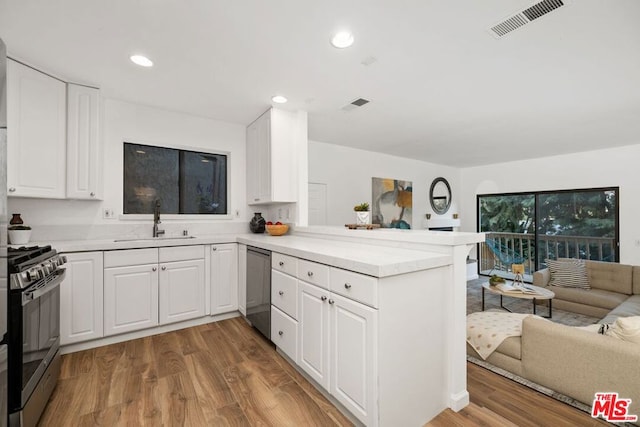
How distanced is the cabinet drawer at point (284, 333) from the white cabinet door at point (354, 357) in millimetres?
468

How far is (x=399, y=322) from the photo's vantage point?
5.02 feet

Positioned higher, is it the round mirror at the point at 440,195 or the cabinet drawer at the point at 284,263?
the round mirror at the point at 440,195

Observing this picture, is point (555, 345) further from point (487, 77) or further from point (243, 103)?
point (243, 103)

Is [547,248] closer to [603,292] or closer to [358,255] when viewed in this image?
[603,292]

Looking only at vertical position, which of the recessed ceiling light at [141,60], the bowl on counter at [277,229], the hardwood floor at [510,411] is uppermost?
the recessed ceiling light at [141,60]

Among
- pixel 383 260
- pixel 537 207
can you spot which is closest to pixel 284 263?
pixel 383 260

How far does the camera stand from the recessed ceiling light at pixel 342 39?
6.30ft

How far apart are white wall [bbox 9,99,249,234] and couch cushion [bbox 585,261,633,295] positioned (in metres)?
5.06

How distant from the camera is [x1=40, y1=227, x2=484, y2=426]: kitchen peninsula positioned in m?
1.48

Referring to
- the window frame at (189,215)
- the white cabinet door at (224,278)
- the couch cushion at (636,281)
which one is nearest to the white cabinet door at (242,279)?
the white cabinet door at (224,278)

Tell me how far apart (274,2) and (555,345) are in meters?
2.82

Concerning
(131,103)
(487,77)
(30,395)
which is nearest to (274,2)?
(487,77)

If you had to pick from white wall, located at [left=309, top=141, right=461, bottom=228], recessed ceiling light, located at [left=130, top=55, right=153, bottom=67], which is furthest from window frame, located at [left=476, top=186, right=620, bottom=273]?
recessed ceiling light, located at [left=130, top=55, right=153, bottom=67]

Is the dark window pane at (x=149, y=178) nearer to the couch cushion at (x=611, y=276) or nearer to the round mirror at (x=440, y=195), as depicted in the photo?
the round mirror at (x=440, y=195)
